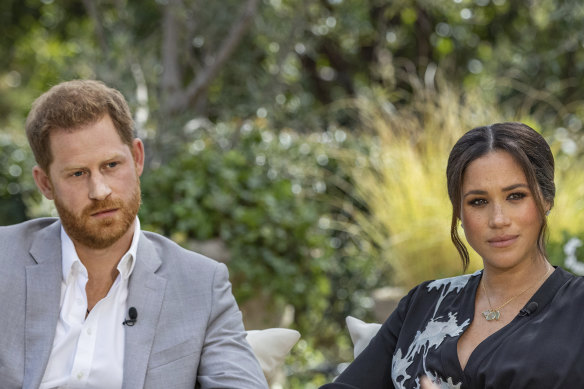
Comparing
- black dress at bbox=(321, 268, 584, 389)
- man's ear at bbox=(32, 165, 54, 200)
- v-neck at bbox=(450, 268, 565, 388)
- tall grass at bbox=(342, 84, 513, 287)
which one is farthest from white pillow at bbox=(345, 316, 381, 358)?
tall grass at bbox=(342, 84, 513, 287)

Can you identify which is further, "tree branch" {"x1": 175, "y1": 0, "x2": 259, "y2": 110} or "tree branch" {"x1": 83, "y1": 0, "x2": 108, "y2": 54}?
"tree branch" {"x1": 83, "y1": 0, "x2": 108, "y2": 54}

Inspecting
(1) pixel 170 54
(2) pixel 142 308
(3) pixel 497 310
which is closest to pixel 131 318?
(2) pixel 142 308

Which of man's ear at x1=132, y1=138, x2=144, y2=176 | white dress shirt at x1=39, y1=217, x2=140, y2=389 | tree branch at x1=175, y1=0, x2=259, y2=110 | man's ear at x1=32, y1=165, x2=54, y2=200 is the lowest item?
white dress shirt at x1=39, y1=217, x2=140, y2=389

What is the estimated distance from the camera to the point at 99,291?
2.37 meters

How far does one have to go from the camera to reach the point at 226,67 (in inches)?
249

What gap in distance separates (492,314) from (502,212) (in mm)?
280

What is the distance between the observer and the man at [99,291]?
2.22 metres

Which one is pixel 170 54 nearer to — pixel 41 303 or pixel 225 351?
pixel 41 303

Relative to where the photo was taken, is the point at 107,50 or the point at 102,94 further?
the point at 107,50

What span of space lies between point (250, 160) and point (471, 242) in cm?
278

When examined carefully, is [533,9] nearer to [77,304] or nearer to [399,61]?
[399,61]

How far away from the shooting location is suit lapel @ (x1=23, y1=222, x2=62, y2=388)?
7.23 feet

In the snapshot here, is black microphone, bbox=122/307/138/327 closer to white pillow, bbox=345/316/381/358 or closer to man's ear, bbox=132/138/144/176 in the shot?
man's ear, bbox=132/138/144/176

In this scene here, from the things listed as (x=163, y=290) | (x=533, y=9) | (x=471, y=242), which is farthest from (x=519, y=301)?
(x=533, y=9)
